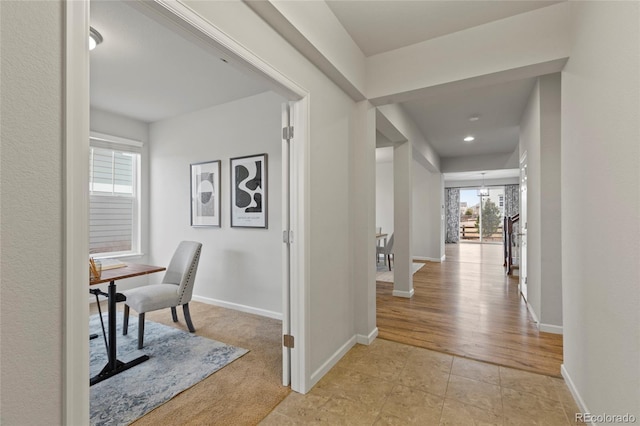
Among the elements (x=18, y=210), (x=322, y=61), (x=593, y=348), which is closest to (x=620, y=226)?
(x=593, y=348)

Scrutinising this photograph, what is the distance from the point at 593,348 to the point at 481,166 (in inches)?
272

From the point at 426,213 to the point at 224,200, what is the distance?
5.87m

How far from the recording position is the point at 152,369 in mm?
2342

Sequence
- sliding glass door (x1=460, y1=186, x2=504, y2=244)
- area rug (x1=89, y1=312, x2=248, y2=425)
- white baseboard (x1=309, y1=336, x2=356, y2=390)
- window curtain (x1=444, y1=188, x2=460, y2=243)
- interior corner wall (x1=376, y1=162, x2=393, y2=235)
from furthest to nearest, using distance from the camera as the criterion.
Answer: window curtain (x1=444, y1=188, x2=460, y2=243), sliding glass door (x1=460, y1=186, x2=504, y2=244), interior corner wall (x1=376, y1=162, x2=393, y2=235), white baseboard (x1=309, y1=336, x2=356, y2=390), area rug (x1=89, y1=312, x2=248, y2=425)

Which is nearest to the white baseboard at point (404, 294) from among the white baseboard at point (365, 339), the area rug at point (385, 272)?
the area rug at point (385, 272)

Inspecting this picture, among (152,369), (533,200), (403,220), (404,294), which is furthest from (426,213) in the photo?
(152,369)

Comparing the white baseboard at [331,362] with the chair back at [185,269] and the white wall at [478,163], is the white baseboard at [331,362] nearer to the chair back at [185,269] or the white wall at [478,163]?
the chair back at [185,269]

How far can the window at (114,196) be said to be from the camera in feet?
13.4

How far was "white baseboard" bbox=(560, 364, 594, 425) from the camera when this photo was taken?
177 centimetres

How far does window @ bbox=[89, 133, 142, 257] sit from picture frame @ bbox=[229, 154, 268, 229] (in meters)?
1.83

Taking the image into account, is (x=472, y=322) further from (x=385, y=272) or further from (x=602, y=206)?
(x=385, y=272)

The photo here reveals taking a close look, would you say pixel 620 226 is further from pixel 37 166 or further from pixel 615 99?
pixel 37 166

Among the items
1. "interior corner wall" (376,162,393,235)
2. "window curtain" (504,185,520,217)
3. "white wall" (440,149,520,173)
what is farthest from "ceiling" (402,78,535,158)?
"window curtain" (504,185,520,217)

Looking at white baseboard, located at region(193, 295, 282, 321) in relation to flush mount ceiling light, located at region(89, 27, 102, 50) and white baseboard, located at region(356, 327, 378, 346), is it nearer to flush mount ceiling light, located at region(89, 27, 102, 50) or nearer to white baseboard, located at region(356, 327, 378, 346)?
white baseboard, located at region(356, 327, 378, 346)
